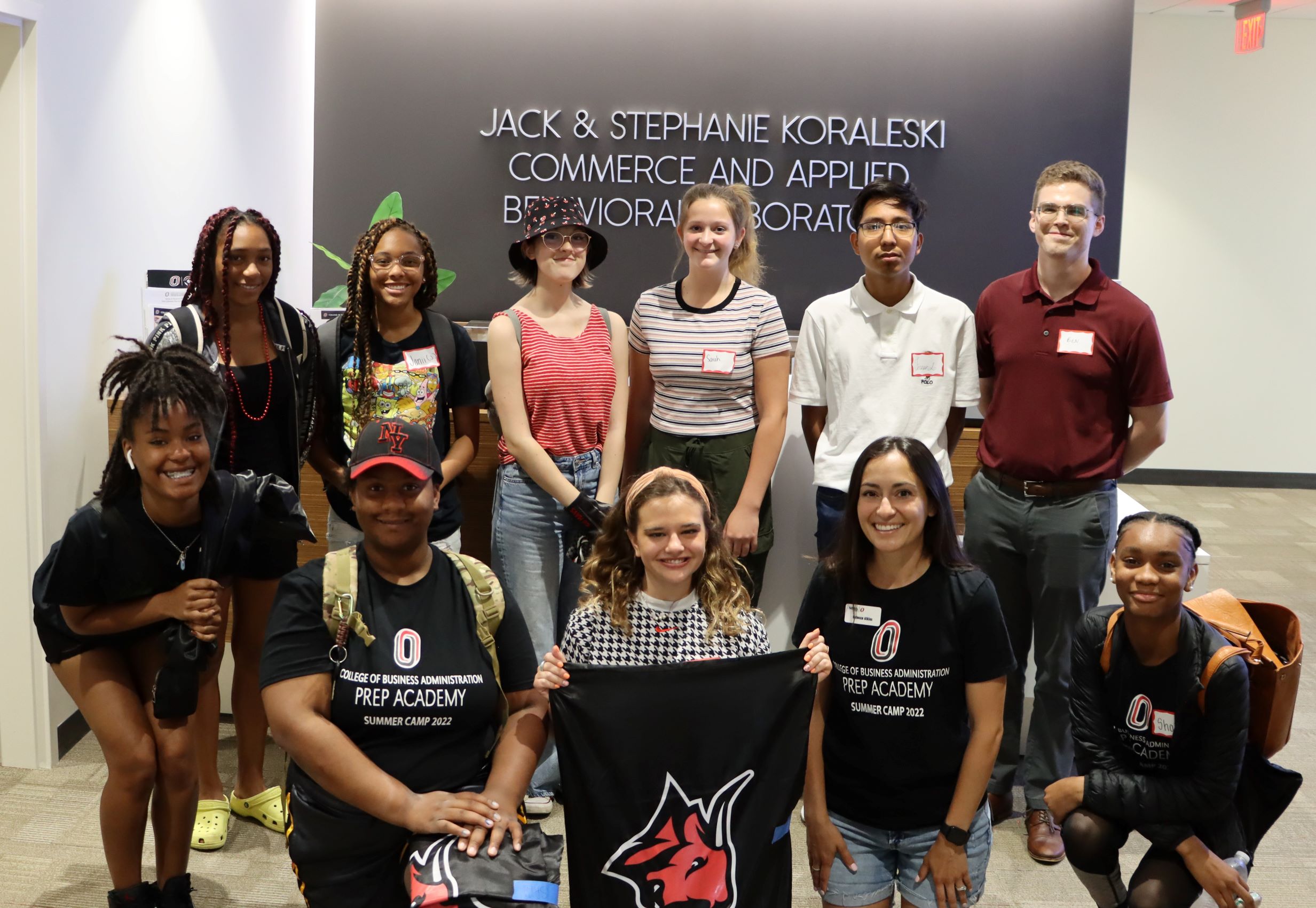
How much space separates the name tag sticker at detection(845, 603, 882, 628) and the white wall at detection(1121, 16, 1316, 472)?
704cm

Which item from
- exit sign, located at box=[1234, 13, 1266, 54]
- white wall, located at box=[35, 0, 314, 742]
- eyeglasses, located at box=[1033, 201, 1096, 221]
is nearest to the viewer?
eyeglasses, located at box=[1033, 201, 1096, 221]

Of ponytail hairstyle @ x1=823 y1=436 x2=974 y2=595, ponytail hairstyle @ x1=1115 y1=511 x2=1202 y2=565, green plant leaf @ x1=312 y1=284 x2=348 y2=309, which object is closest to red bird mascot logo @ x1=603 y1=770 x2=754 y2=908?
ponytail hairstyle @ x1=823 y1=436 x2=974 y2=595

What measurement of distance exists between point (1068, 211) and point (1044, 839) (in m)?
1.73

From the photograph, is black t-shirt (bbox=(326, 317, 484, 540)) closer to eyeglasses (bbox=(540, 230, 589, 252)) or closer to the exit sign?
eyeglasses (bbox=(540, 230, 589, 252))

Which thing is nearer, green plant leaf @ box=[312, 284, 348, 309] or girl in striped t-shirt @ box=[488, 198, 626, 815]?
girl in striped t-shirt @ box=[488, 198, 626, 815]

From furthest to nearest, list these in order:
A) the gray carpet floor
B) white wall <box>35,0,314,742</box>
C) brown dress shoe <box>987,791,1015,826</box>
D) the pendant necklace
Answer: white wall <box>35,0,314,742</box> < brown dress shoe <box>987,791,1015,826</box> < the gray carpet floor < the pendant necklace

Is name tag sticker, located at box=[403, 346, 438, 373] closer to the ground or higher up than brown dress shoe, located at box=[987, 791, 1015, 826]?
higher up

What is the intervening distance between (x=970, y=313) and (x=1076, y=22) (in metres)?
3.57

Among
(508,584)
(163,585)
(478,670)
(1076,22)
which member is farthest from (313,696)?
(1076,22)

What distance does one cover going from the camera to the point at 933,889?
93.7 inches

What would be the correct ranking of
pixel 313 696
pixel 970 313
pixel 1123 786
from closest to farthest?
pixel 313 696
pixel 1123 786
pixel 970 313

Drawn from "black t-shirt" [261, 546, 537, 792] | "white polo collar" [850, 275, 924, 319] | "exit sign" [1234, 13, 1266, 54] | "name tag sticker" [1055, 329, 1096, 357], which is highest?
"exit sign" [1234, 13, 1266, 54]

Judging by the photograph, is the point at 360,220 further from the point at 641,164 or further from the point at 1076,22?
the point at 1076,22

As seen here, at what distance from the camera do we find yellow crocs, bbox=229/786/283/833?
338 cm
